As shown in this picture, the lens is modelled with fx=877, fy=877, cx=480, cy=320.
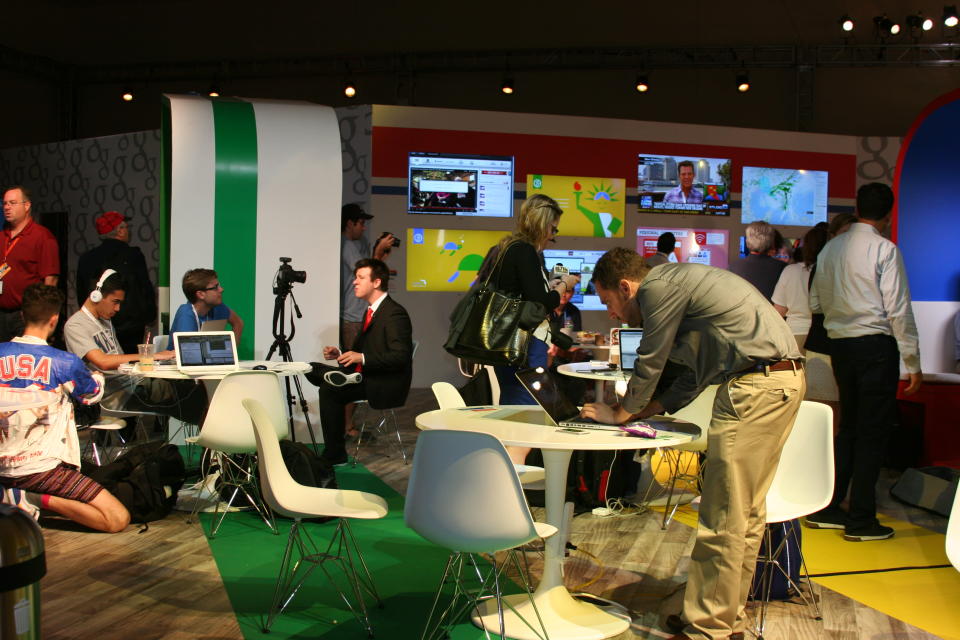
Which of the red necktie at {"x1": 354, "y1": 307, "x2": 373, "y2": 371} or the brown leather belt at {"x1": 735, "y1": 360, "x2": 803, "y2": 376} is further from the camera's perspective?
the red necktie at {"x1": 354, "y1": 307, "x2": 373, "y2": 371}

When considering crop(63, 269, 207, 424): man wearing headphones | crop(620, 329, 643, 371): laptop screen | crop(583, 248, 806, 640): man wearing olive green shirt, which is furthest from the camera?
crop(63, 269, 207, 424): man wearing headphones

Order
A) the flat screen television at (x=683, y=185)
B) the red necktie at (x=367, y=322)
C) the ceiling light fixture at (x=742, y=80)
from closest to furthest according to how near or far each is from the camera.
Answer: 1. the red necktie at (x=367, y=322)
2. the flat screen television at (x=683, y=185)
3. the ceiling light fixture at (x=742, y=80)

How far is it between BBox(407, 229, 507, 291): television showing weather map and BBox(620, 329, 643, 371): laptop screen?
4.93 m

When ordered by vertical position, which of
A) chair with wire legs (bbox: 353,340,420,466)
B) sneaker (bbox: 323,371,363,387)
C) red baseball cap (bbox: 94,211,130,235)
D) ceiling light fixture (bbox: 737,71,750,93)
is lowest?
chair with wire legs (bbox: 353,340,420,466)

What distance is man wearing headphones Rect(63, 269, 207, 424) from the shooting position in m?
5.21

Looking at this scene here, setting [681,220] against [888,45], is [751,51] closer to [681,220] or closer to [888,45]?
[888,45]

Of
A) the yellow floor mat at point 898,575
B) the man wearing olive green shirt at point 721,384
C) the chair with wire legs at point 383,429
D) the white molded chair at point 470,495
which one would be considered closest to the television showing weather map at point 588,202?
the chair with wire legs at point 383,429

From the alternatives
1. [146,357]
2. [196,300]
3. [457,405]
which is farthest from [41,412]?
[196,300]

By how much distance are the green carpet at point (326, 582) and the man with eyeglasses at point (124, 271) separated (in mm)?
2881

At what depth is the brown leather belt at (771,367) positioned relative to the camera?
2.87 m

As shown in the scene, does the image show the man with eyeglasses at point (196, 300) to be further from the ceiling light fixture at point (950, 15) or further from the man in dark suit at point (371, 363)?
the ceiling light fixture at point (950, 15)

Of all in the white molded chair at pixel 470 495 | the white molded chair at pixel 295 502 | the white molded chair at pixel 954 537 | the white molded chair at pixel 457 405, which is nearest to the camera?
the white molded chair at pixel 954 537

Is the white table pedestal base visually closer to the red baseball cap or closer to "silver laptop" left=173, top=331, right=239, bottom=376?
"silver laptop" left=173, top=331, right=239, bottom=376

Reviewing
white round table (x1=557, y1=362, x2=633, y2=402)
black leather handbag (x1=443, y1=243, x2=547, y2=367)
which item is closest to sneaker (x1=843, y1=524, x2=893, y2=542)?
white round table (x1=557, y1=362, x2=633, y2=402)
